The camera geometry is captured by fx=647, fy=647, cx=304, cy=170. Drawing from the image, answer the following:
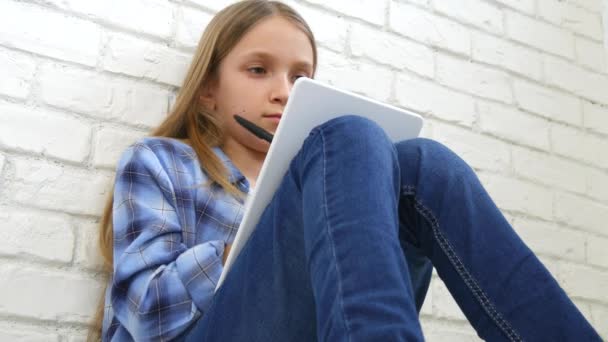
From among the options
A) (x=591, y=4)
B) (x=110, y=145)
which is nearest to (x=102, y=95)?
(x=110, y=145)

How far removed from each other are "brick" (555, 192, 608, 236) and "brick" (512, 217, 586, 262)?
0.03 metres

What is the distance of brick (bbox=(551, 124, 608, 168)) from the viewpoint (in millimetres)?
1562

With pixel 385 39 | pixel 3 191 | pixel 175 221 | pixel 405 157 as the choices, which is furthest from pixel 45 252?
pixel 385 39

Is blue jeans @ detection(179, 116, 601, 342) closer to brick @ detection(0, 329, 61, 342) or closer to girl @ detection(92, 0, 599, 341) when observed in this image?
girl @ detection(92, 0, 599, 341)

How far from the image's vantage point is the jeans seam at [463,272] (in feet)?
2.29

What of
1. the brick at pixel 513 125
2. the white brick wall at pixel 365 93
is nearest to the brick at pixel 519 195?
the white brick wall at pixel 365 93

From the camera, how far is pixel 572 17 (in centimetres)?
169

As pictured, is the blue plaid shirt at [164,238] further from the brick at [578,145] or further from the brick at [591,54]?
the brick at [591,54]

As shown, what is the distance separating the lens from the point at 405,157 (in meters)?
0.74

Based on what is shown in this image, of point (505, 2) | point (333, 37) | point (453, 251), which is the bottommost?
point (453, 251)

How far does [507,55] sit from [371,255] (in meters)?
1.15

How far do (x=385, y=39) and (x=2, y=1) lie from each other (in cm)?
75

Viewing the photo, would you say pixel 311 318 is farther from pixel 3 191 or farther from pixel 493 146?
pixel 493 146

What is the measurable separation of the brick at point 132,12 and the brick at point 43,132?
193 millimetres
